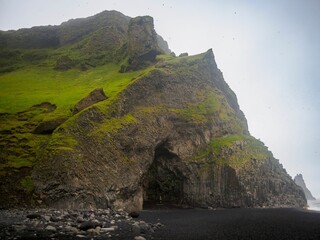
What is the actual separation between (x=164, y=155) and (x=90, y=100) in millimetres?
21068

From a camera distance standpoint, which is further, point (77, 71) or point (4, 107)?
point (77, 71)

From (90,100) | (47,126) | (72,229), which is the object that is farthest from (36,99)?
(72,229)

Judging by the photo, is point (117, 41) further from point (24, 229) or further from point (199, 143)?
point (24, 229)

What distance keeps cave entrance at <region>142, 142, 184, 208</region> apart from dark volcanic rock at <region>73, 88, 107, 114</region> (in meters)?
17.0

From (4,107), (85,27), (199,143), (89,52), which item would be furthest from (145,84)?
(85,27)

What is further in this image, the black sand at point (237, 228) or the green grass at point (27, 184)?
the green grass at point (27, 184)

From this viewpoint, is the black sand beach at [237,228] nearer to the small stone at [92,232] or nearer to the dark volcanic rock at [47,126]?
the small stone at [92,232]

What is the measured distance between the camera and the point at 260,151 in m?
73.9

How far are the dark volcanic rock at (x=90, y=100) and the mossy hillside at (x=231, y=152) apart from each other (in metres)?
25.9

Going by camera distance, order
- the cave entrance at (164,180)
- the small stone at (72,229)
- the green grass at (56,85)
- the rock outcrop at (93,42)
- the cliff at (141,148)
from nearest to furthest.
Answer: the small stone at (72,229) → the cliff at (141,148) → the cave entrance at (164,180) → the green grass at (56,85) → the rock outcrop at (93,42)

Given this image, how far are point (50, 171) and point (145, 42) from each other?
70499mm

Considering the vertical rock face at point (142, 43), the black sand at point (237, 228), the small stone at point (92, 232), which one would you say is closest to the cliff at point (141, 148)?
the vertical rock face at point (142, 43)

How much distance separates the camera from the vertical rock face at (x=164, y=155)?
148ft

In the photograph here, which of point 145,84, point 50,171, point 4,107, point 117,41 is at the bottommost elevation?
point 50,171
